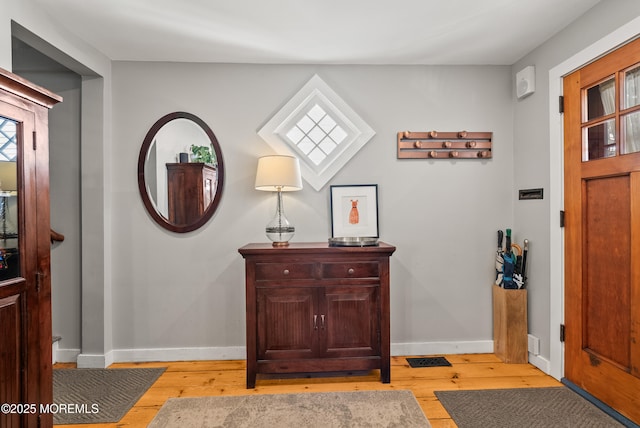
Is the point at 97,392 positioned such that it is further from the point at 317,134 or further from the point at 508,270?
the point at 508,270

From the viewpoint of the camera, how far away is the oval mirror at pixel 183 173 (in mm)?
3191

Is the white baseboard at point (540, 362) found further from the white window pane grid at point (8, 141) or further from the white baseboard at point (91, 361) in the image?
the white window pane grid at point (8, 141)

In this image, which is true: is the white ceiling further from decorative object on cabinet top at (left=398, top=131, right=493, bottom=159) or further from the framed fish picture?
the framed fish picture

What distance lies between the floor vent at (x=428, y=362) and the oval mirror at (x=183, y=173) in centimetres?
205

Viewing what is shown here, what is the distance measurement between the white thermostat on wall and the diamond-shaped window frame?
124 centimetres

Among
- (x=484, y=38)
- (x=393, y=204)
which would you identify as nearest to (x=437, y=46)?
(x=484, y=38)

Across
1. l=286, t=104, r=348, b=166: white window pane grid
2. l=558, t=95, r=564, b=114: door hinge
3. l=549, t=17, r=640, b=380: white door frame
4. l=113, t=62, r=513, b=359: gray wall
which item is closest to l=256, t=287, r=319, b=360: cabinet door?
l=113, t=62, r=513, b=359: gray wall

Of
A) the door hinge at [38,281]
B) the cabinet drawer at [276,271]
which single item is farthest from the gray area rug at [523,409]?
the door hinge at [38,281]

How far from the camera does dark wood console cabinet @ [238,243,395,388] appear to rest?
2674mm

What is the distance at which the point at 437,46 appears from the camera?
9.66 ft

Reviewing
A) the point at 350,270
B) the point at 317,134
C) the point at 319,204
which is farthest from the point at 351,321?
the point at 317,134

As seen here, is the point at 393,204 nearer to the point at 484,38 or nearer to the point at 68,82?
the point at 484,38

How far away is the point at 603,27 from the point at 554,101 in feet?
1.78

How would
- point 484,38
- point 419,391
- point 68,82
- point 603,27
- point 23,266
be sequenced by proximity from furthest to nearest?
point 68,82 < point 484,38 < point 419,391 < point 603,27 < point 23,266
